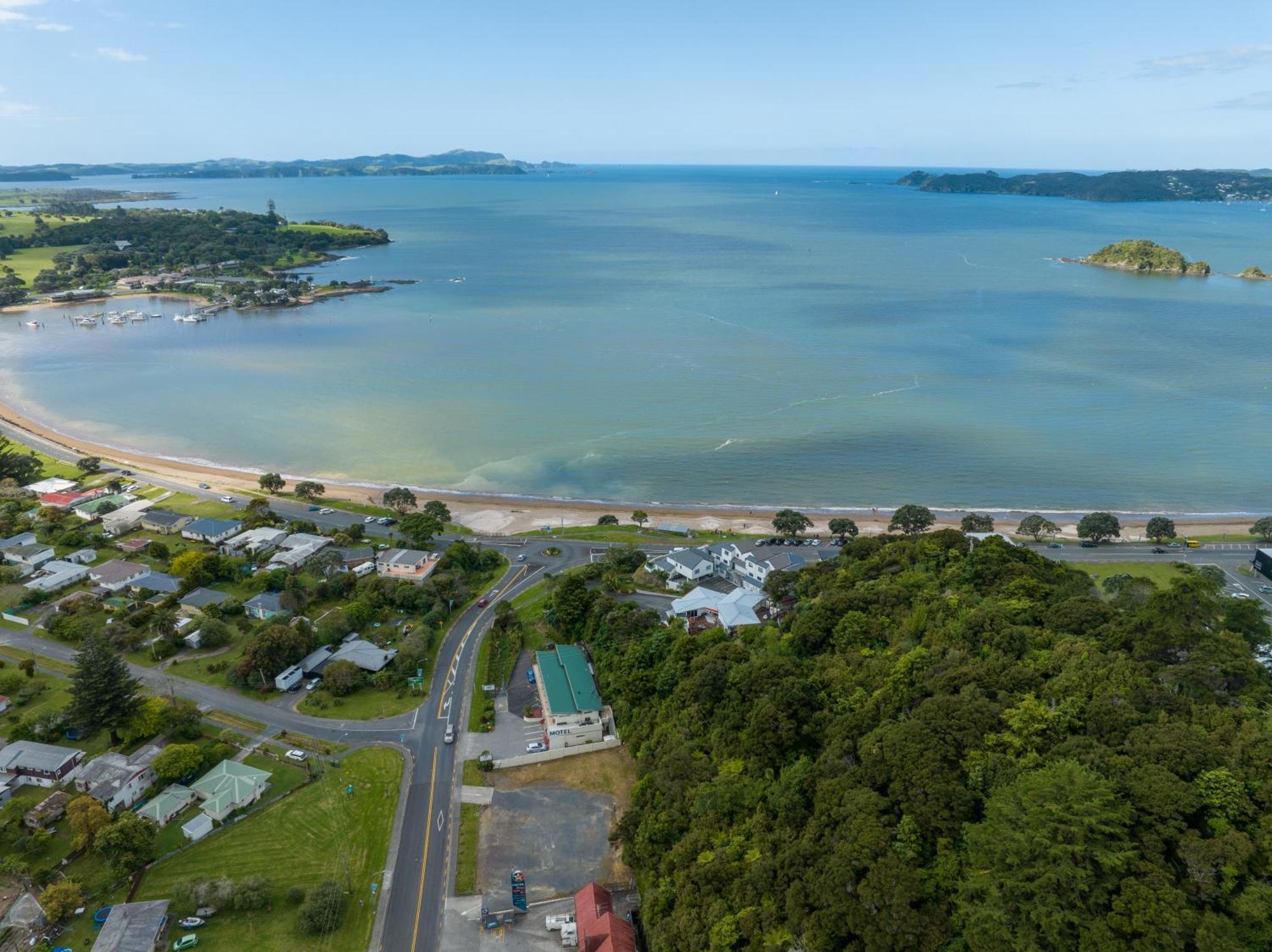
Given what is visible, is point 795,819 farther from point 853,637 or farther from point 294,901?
point 294,901

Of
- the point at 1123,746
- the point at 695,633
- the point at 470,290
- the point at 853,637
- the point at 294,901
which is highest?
the point at 470,290

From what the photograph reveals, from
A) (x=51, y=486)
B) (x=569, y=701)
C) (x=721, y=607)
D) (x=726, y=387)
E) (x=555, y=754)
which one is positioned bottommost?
(x=555, y=754)

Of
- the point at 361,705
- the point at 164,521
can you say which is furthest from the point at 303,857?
the point at 164,521

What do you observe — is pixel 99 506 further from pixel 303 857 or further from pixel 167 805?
pixel 303 857

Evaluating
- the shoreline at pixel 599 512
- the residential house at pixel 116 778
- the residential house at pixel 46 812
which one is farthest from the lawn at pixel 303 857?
the shoreline at pixel 599 512

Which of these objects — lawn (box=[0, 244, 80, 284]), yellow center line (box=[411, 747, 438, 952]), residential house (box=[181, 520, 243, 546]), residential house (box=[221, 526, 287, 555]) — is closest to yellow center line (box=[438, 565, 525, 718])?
yellow center line (box=[411, 747, 438, 952])

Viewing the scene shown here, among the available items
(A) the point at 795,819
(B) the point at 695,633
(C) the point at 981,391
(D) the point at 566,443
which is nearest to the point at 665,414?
(D) the point at 566,443
